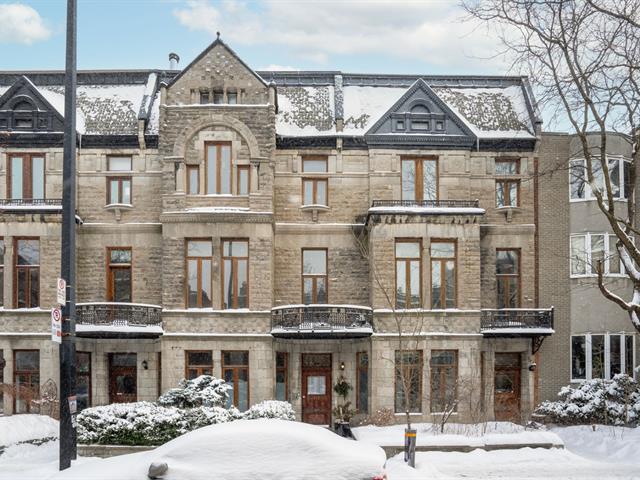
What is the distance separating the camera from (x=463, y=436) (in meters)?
17.9

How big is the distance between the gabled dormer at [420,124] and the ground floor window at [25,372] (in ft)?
45.4

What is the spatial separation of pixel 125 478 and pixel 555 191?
19.9 metres

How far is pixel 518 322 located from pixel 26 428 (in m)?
15.9

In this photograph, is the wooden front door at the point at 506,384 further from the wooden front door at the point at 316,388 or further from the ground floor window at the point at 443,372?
the wooden front door at the point at 316,388

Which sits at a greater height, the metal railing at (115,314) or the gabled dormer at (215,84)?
the gabled dormer at (215,84)

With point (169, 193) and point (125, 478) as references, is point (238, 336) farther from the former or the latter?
point (125, 478)

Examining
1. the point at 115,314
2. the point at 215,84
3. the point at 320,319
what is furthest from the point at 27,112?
the point at 320,319

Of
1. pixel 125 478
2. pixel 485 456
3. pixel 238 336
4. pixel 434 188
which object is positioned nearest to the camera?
pixel 125 478

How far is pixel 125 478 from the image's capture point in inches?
325

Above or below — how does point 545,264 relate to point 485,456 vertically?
above

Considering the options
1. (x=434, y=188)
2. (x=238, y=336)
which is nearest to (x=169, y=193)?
(x=238, y=336)

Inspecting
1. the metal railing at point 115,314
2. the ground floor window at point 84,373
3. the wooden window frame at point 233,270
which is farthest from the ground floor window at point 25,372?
the wooden window frame at point 233,270

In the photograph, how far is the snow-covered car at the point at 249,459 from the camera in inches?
326

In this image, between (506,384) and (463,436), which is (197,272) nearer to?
(463,436)
